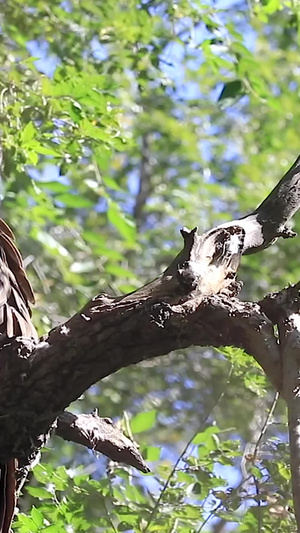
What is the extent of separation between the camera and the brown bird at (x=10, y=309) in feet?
4.20

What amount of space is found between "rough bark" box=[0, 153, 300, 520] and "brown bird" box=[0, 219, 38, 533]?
52 mm

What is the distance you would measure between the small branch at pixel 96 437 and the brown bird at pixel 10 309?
11 cm

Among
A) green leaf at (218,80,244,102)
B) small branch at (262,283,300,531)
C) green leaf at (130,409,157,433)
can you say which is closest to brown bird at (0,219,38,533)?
small branch at (262,283,300,531)

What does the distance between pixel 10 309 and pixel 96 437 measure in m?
0.24

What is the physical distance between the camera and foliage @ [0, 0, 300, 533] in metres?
1.63

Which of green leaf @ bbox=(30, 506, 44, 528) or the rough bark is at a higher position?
the rough bark

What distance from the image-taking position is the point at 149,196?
13.1ft

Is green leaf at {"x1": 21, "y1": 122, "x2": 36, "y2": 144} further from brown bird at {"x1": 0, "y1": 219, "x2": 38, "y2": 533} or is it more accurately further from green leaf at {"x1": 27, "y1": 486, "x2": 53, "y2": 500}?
green leaf at {"x1": 27, "y1": 486, "x2": 53, "y2": 500}

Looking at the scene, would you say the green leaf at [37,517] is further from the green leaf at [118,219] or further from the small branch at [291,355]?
the green leaf at [118,219]

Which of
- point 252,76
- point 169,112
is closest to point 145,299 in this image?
point 252,76

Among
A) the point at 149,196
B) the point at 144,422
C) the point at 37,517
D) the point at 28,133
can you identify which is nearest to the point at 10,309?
the point at 37,517

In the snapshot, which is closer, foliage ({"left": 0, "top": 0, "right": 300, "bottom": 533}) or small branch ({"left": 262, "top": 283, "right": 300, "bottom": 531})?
small branch ({"left": 262, "top": 283, "right": 300, "bottom": 531})

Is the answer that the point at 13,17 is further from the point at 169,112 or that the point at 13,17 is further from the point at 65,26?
the point at 169,112

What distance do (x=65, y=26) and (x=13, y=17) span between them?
15cm
